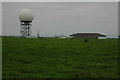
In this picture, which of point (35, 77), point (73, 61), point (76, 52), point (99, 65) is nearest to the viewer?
point (35, 77)

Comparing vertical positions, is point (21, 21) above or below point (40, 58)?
above

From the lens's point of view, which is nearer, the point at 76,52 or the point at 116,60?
the point at 116,60

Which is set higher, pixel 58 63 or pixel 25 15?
pixel 25 15

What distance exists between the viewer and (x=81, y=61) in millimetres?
20656

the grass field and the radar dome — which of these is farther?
the radar dome

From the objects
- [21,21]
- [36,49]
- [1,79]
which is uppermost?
[21,21]

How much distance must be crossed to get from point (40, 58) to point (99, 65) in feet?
18.4

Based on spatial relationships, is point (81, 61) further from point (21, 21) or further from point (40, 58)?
point (21, 21)

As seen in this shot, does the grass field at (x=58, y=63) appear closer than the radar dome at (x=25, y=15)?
Yes

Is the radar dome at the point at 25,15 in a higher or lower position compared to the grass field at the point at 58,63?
higher

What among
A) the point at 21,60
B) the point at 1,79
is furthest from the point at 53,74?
the point at 21,60

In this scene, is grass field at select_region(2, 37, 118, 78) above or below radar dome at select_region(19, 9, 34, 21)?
below

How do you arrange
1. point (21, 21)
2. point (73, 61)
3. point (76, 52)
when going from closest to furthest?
point (73, 61), point (76, 52), point (21, 21)

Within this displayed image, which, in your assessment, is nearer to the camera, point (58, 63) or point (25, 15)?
point (58, 63)
